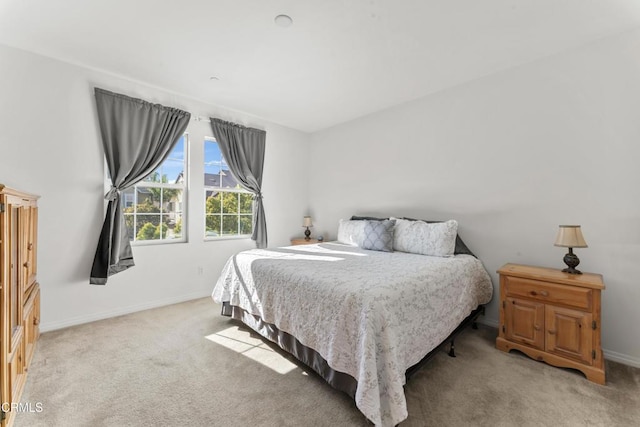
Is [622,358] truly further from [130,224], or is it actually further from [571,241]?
[130,224]

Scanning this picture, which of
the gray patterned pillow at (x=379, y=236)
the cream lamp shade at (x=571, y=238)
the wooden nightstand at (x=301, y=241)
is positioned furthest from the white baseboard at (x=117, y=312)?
the cream lamp shade at (x=571, y=238)

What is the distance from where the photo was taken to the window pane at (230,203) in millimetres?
4055

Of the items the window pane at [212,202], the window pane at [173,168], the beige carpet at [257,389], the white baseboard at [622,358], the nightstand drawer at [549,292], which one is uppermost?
the window pane at [173,168]

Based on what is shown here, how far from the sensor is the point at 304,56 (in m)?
2.58

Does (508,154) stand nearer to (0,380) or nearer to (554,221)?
(554,221)

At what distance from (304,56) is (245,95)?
3.94ft

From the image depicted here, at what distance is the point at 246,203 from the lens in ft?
14.2

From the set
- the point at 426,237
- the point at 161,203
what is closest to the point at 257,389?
the point at 426,237

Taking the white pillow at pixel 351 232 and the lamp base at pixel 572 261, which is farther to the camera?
the white pillow at pixel 351 232

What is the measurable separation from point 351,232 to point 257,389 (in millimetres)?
2226

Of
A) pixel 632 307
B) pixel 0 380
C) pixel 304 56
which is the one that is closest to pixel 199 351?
pixel 0 380

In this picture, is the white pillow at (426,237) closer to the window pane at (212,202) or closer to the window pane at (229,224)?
the window pane at (229,224)

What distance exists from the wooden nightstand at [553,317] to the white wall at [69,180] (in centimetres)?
357

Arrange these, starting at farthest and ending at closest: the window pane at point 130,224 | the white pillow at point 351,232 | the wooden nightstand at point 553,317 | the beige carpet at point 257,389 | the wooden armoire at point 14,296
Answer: the white pillow at point 351,232, the window pane at point 130,224, the wooden nightstand at point 553,317, the beige carpet at point 257,389, the wooden armoire at point 14,296
